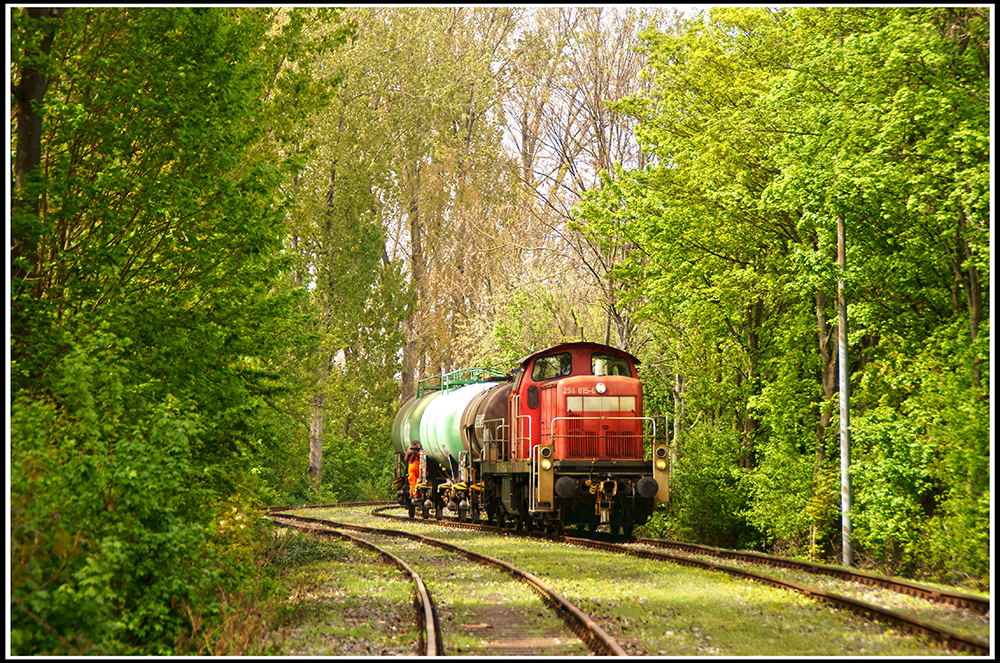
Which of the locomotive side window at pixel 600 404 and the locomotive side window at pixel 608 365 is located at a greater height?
the locomotive side window at pixel 608 365

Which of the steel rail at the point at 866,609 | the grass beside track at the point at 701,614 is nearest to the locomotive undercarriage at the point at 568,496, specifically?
the steel rail at the point at 866,609

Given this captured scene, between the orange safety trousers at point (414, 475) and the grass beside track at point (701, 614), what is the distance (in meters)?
13.7

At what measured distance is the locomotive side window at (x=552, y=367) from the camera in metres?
19.7

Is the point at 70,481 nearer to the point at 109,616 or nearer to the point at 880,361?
the point at 109,616

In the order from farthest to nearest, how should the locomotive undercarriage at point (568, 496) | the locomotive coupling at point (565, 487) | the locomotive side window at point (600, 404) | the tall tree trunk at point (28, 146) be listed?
the locomotive side window at point (600, 404) < the locomotive undercarriage at point (568, 496) < the locomotive coupling at point (565, 487) < the tall tree trunk at point (28, 146)

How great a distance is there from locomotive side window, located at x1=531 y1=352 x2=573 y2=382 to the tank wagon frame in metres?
0.02

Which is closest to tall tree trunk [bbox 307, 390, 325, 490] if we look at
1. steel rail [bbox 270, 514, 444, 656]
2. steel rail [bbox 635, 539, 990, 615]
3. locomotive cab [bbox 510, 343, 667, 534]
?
locomotive cab [bbox 510, 343, 667, 534]

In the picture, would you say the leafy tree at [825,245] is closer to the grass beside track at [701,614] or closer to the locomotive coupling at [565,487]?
the grass beside track at [701,614]

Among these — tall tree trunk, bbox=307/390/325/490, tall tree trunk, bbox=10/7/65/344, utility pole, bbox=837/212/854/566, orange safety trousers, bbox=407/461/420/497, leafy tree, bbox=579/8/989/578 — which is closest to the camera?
tall tree trunk, bbox=10/7/65/344

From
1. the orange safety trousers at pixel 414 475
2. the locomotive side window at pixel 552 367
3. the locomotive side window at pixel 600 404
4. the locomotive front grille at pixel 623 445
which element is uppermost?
the locomotive side window at pixel 552 367

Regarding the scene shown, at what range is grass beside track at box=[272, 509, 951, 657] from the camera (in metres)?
9.20

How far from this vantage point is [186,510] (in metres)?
11.3

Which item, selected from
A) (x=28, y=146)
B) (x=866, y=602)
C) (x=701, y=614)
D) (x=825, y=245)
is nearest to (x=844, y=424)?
(x=825, y=245)

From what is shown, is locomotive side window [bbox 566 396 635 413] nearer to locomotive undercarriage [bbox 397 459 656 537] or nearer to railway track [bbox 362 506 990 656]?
locomotive undercarriage [bbox 397 459 656 537]
